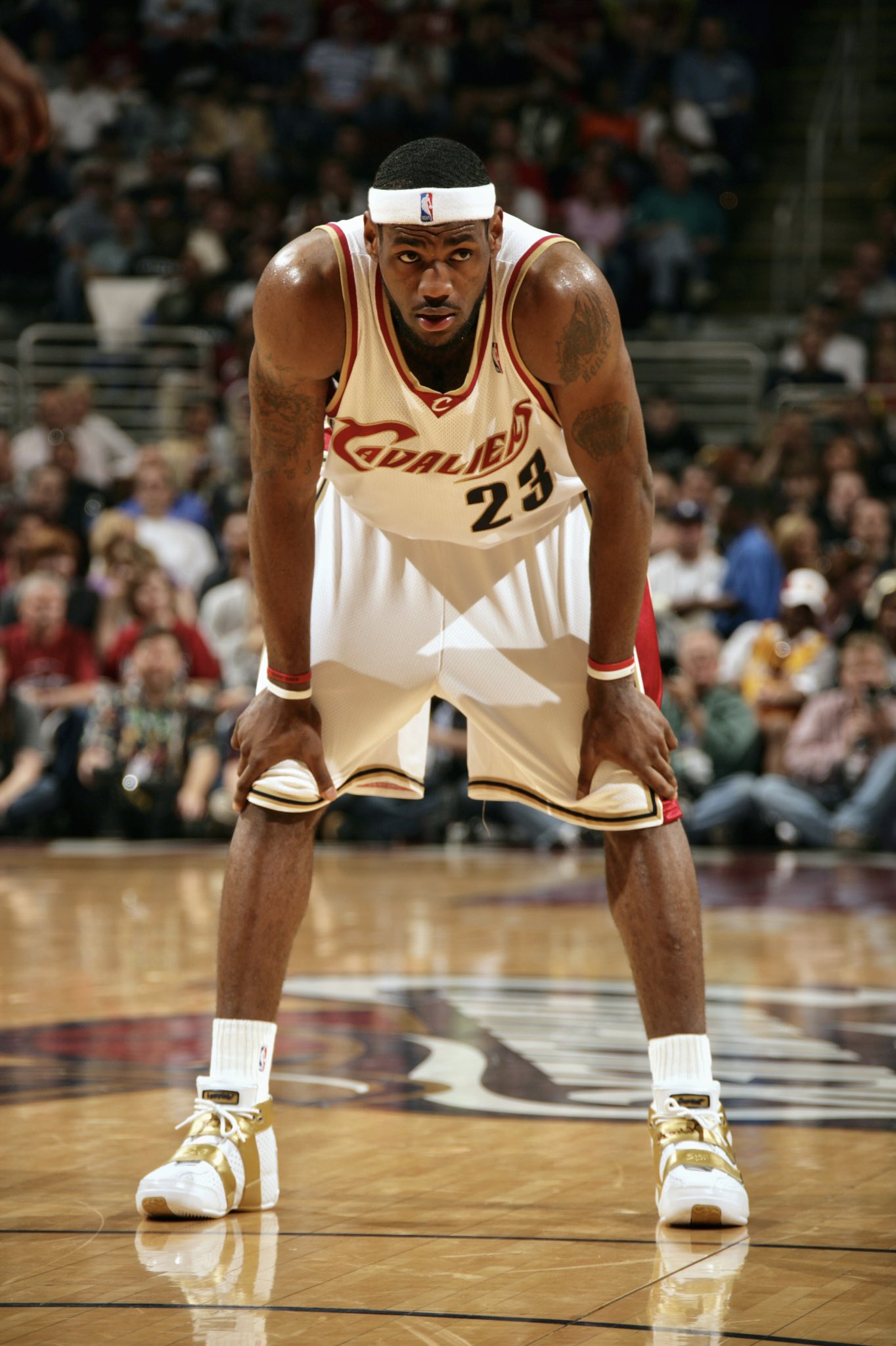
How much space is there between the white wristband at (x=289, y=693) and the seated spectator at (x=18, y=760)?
596 centimetres

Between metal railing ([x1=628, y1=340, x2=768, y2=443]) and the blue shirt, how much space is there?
7.12 ft

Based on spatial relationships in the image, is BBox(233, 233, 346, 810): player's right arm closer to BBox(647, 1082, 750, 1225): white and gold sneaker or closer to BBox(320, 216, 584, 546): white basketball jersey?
BBox(320, 216, 584, 546): white basketball jersey

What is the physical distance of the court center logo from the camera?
3510mm

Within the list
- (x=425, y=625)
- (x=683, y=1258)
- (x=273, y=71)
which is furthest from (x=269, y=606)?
(x=273, y=71)

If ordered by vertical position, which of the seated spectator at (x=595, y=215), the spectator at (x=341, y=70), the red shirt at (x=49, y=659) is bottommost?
the red shirt at (x=49, y=659)

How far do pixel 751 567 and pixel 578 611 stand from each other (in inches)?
265

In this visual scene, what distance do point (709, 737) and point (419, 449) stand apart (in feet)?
19.1

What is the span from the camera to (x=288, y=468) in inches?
114

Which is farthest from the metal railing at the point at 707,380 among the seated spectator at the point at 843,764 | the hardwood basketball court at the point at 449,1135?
the hardwood basketball court at the point at 449,1135

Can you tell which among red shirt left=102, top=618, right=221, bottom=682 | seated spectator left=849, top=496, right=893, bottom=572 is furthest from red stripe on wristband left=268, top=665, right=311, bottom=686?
seated spectator left=849, top=496, right=893, bottom=572

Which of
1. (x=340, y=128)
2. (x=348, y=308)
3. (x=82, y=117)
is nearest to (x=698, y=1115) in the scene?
(x=348, y=308)

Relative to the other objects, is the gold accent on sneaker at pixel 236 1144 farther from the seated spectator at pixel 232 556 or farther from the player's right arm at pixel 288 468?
the seated spectator at pixel 232 556

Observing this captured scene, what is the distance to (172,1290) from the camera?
237 centimetres

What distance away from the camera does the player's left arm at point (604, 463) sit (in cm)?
276
